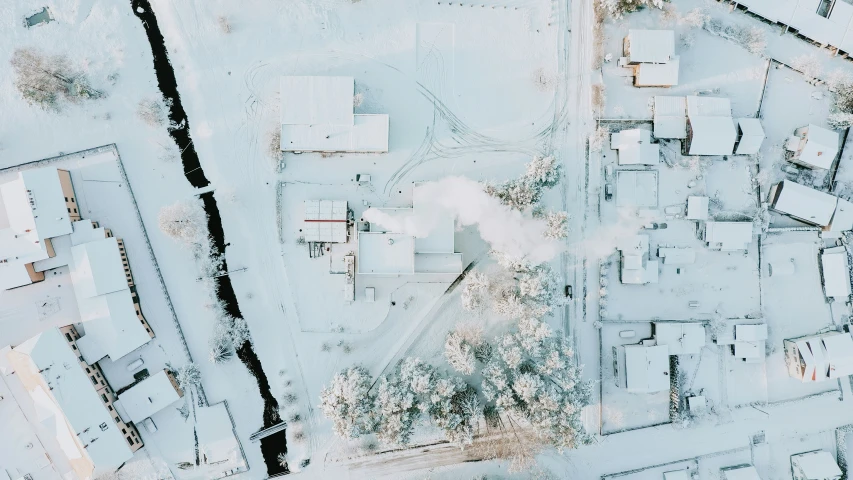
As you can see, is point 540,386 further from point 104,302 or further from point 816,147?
point 104,302

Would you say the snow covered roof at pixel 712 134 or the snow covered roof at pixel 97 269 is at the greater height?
the snow covered roof at pixel 712 134

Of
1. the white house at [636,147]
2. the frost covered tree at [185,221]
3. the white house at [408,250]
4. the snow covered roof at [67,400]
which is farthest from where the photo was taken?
the white house at [636,147]

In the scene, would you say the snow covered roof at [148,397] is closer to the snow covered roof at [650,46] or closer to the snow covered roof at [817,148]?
the snow covered roof at [650,46]

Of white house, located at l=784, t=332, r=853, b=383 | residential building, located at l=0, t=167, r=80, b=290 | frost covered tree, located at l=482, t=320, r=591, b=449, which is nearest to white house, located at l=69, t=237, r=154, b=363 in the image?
residential building, located at l=0, t=167, r=80, b=290

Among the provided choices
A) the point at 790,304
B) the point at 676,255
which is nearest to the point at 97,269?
the point at 676,255

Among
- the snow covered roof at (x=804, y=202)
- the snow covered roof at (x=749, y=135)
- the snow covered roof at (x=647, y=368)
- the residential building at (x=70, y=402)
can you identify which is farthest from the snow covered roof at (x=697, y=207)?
the residential building at (x=70, y=402)

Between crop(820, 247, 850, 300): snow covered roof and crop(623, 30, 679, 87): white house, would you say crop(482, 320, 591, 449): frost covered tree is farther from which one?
crop(820, 247, 850, 300): snow covered roof

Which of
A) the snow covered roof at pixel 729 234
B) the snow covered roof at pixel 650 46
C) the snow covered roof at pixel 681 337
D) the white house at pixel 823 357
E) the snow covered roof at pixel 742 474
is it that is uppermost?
the snow covered roof at pixel 650 46
